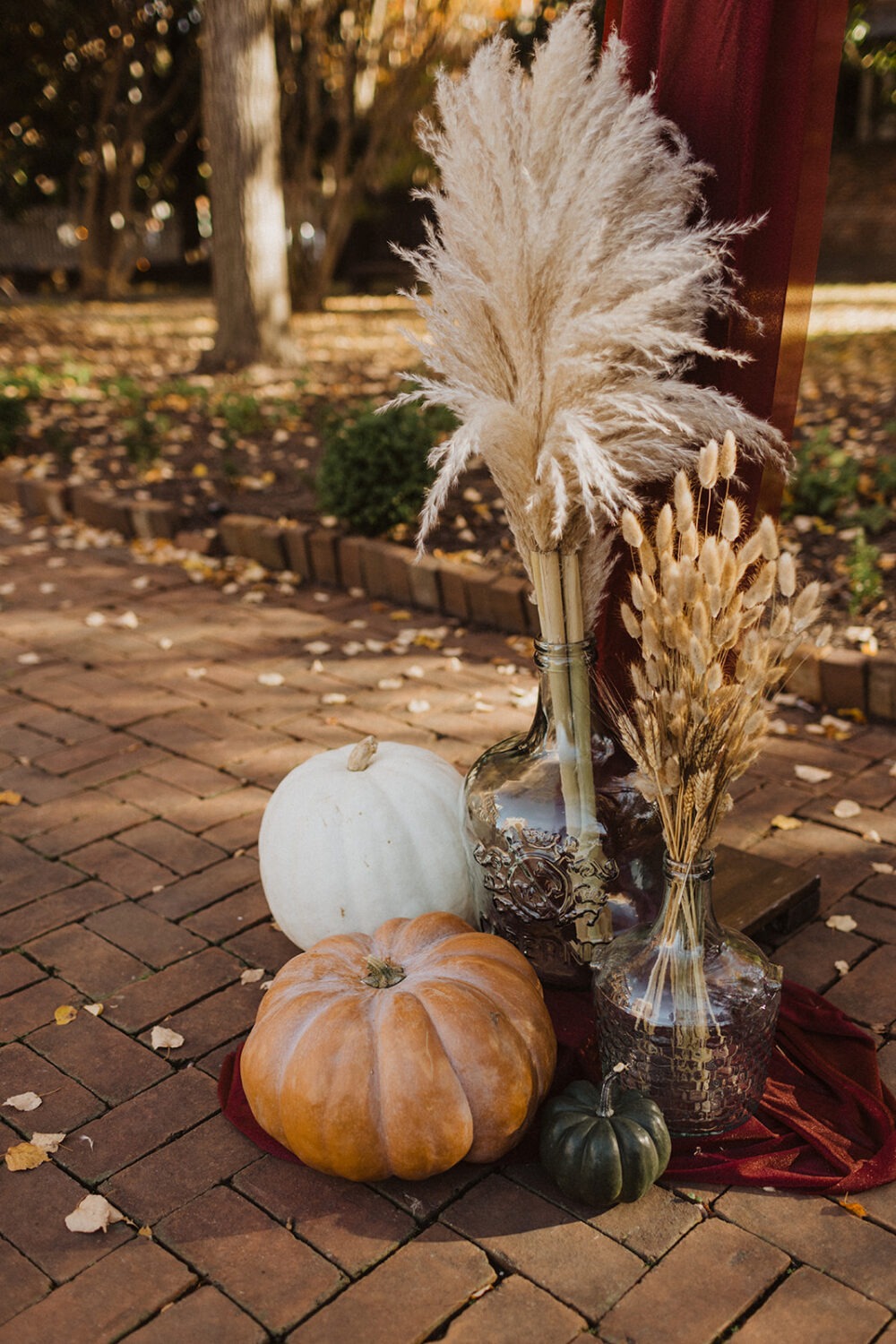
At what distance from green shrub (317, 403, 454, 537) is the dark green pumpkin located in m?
3.87

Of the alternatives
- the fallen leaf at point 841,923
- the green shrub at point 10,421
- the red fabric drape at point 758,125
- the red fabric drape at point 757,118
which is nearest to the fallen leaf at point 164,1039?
the fallen leaf at point 841,923

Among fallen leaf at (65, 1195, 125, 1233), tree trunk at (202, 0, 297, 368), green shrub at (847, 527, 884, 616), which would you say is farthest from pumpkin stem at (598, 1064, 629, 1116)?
tree trunk at (202, 0, 297, 368)

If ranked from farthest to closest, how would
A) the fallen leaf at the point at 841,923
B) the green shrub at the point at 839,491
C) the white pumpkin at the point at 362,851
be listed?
the green shrub at the point at 839,491, the fallen leaf at the point at 841,923, the white pumpkin at the point at 362,851

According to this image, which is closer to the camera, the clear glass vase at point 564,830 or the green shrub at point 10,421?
the clear glass vase at point 564,830

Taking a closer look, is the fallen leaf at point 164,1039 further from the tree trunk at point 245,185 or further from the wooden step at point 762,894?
the tree trunk at point 245,185

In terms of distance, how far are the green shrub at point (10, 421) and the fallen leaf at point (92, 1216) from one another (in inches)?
259

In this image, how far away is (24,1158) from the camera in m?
2.35

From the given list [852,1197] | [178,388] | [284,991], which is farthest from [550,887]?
[178,388]

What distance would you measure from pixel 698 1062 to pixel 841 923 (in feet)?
3.14

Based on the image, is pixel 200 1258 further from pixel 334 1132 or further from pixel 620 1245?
pixel 620 1245

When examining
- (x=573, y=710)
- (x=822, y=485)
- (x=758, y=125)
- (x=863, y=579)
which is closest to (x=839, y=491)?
(x=822, y=485)

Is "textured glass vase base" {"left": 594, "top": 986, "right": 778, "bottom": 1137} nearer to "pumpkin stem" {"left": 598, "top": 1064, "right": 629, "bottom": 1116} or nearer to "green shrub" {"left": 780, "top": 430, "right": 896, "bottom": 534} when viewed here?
"pumpkin stem" {"left": 598, "top": 1064, "right": 629, "bottom": 1116}

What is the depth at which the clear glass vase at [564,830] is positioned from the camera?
8.30 feet

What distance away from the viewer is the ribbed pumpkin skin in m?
2.22
